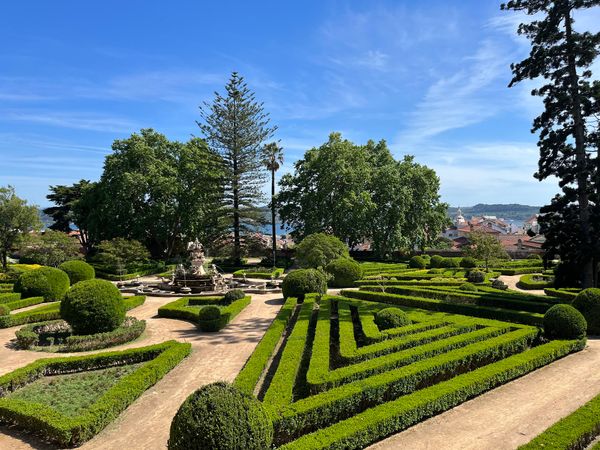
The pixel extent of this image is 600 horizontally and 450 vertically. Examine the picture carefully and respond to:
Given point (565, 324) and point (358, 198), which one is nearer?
point (565, 324)

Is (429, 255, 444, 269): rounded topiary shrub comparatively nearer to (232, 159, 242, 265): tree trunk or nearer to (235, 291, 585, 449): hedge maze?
(232, 159, 242, 265): tree trunk

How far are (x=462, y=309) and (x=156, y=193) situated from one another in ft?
113

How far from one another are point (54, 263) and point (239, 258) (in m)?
16.9

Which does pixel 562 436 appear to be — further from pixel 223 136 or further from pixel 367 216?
pixel 223 136

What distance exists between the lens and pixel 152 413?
9.58 metres

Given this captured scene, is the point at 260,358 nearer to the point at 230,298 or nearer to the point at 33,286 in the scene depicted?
the point at 230,298

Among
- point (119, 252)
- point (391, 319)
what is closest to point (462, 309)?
point (391, 319)

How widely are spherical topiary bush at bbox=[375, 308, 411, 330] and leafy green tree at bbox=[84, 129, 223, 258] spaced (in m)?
30.0

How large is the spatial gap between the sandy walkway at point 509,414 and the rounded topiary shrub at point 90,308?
1187 cm

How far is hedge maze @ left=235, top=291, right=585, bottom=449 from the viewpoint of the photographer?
8219mm

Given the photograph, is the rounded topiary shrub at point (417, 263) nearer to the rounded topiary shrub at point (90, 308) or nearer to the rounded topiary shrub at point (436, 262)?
the rounded topiary shrub at point (436, 262)

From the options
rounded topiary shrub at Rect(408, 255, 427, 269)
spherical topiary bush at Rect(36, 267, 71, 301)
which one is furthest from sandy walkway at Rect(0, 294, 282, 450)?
rounded topiary shrub at Rect(408, 255, 427, 269)

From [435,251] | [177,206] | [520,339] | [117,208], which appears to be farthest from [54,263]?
[435,251]

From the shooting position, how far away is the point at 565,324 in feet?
45.6
